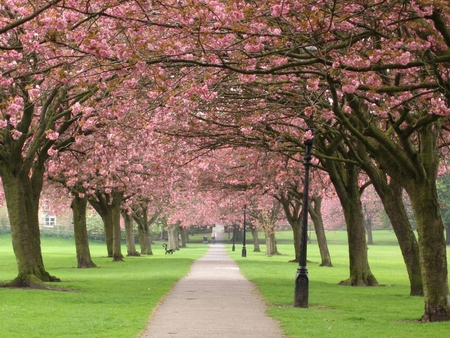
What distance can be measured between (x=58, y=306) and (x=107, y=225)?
30.1 metres

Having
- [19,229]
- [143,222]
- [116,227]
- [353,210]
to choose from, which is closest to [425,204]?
[353,210]

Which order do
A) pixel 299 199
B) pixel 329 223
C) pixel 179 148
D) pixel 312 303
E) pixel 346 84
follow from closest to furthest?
pixel 346 84 < pixel 312 303 < pixel 179 148 < pixel 299 199 < pixel 329 223

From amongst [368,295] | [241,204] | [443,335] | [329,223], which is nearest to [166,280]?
[368,295]

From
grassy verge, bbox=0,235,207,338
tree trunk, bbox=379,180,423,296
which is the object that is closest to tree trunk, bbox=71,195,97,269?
grassy verge, bbox=0,235,207,338

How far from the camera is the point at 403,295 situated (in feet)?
70.2

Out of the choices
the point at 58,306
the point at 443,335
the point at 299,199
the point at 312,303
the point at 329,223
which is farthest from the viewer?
the point at 329,223

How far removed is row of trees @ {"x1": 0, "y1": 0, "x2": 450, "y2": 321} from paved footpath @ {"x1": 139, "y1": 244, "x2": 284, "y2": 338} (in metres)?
3.65

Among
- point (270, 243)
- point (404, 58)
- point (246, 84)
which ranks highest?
point (246, 84)

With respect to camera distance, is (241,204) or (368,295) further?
(241,204)

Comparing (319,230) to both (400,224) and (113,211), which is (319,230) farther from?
(400,224)

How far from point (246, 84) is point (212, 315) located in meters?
5.11

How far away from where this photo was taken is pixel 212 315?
48.7 feet

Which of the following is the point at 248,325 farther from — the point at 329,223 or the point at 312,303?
the point at 329,223

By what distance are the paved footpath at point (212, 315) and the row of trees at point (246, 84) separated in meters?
3.65
